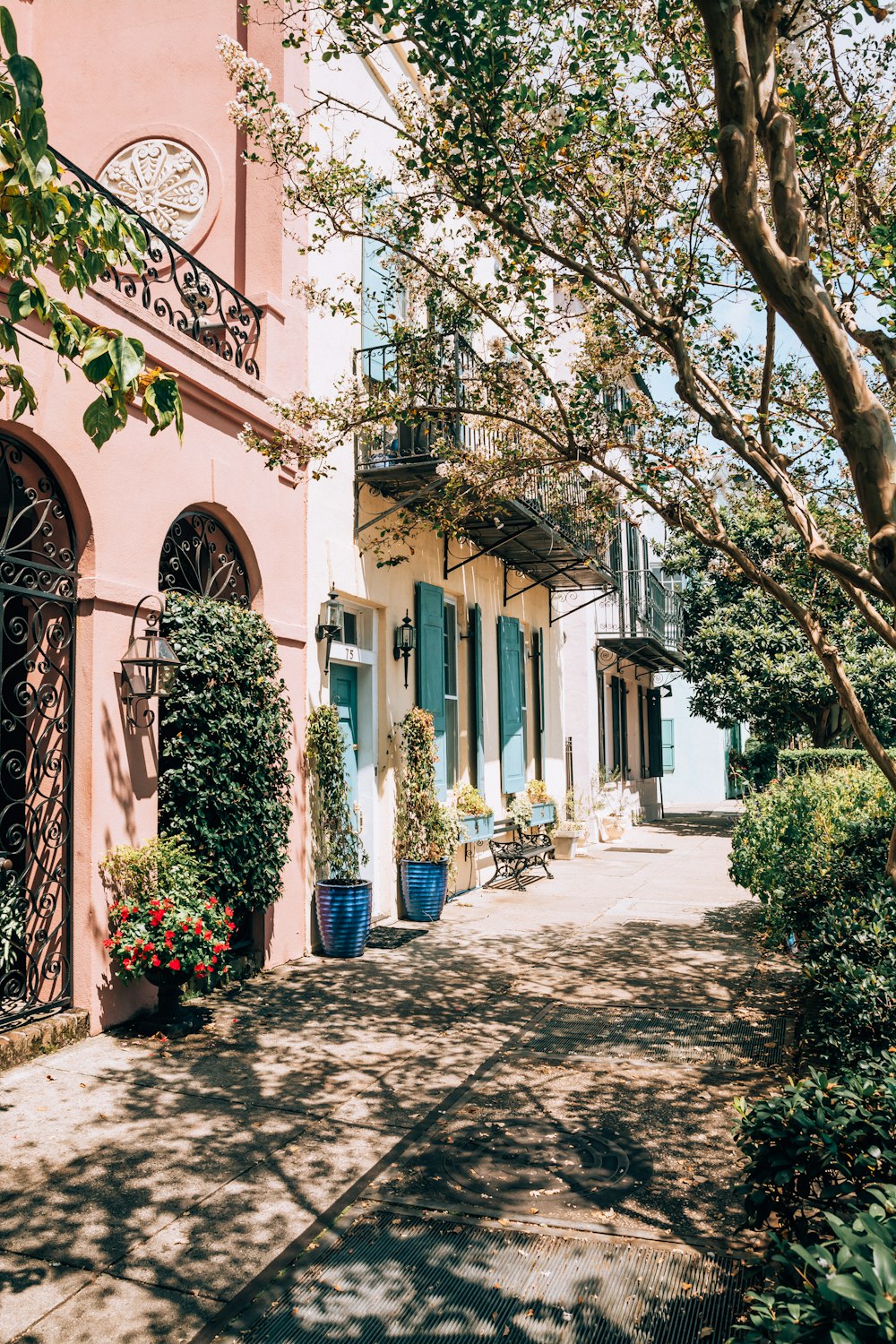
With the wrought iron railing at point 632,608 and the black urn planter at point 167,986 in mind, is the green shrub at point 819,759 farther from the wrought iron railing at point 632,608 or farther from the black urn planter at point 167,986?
the black urn planter at point 167,986

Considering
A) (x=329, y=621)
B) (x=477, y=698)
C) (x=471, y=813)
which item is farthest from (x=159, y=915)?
(x=477, y=698)

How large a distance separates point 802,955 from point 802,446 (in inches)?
181

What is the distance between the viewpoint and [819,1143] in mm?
2674

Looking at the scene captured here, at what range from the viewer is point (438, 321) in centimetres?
773

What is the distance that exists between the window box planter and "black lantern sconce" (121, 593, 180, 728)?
5487 mm

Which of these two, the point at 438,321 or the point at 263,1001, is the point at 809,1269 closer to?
the point at 263,1001

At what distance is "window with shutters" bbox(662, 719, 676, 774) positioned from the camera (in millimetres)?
32500

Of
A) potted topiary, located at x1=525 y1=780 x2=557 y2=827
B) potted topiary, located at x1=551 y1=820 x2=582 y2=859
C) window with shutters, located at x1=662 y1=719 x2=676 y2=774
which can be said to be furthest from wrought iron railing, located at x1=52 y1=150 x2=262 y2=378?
window with shutters, located at x1=662 y1=719 x2=676 y2=774

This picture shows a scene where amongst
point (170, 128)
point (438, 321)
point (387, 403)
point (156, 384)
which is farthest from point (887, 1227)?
point (170, 128)

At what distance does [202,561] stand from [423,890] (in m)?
4.38

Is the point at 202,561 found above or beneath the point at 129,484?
beneath

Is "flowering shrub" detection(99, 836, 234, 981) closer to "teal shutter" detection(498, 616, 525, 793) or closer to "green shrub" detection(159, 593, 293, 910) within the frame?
"green shrub" detection(159, 593, 293, 910)

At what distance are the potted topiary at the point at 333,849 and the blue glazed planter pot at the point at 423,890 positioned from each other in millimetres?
1378

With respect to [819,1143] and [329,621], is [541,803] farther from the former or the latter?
[819,1143]
